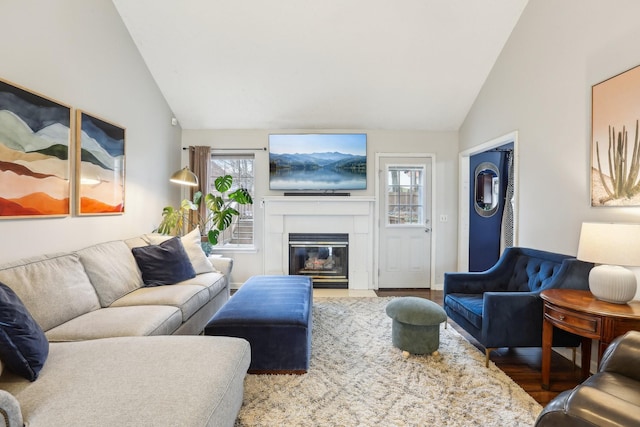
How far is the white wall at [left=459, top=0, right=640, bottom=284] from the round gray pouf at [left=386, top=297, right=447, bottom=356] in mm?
1287

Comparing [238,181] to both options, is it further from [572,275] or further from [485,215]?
[572,275]

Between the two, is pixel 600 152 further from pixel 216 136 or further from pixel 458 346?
pixel 216 136

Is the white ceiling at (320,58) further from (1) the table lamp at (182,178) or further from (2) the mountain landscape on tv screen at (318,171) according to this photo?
(1) the table lamp at (182,178)

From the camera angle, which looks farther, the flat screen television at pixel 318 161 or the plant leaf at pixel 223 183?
the flat screen television at pixel 318 161

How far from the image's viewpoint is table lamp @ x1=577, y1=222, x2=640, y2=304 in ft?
6.14

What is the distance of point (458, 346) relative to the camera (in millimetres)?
2844

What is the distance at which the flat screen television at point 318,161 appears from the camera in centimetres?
476

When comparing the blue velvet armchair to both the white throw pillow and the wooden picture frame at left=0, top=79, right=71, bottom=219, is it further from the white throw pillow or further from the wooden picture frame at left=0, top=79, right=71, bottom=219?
the wooden picture frame at left=0, top=79, right=71, bottom=219

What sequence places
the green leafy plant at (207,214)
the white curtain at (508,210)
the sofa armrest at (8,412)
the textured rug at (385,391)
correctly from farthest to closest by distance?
the white curtain at (508,210) < the green leafy plant at (207,214) < the textured rug at (385,391) < the sofa armrest at (8,412)

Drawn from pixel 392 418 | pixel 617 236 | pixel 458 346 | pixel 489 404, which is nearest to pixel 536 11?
pixel 617 236

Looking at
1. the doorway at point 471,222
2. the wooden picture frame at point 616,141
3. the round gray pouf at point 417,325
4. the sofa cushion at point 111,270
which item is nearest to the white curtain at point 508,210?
the doorway at point 471,222

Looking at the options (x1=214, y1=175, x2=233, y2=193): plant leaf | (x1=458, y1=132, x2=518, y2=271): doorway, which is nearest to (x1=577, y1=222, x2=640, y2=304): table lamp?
(x1=458, y1=132, x2=518, y2=271): doorway

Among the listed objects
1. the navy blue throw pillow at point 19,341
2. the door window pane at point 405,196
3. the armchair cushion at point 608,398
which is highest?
the door window pane at point 405,196

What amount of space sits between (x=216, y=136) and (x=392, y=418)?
4.32m
